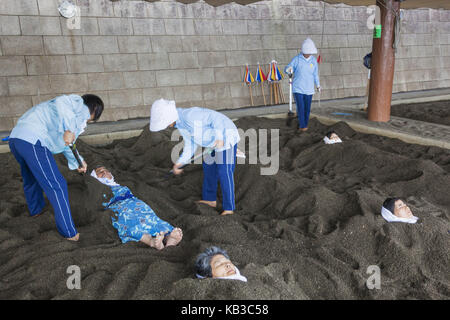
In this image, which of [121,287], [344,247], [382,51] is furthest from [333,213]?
[382,51]

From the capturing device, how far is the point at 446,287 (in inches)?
77.0

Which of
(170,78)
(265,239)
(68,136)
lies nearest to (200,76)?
(170,78)

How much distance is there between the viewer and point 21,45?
234 inches

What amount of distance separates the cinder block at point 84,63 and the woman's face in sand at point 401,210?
557 cm

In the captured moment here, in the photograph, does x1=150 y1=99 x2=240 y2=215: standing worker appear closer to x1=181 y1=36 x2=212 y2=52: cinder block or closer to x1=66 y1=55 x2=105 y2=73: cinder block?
x1=66 y1=55 x2=105 y2=73: cinder block

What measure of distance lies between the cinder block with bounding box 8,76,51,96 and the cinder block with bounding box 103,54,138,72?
103 centimetres

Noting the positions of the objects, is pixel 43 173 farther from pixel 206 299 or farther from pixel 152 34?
pixel 152 34

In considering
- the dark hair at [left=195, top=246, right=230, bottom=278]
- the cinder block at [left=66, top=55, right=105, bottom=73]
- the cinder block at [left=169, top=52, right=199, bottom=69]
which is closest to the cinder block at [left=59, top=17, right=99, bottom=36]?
the cinder block at [left=66, top=55, right=105, bottom=73]

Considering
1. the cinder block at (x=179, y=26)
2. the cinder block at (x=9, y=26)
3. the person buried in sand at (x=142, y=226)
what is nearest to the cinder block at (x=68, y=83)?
the cinder block at (x=9, y=26)

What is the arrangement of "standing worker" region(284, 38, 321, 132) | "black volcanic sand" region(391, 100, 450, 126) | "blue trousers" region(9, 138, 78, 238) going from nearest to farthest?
"blue trousers" region(9, 138, 78, 238) → "standing worker" region(284, 38, 321, 132) → "black volcanic sand" region(391, 100, 450, 126)

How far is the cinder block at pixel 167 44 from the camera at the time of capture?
274 inches

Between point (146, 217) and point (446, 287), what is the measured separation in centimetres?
182

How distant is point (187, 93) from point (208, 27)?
4.57 feet

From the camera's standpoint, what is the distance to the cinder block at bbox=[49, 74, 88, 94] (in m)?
6.23
